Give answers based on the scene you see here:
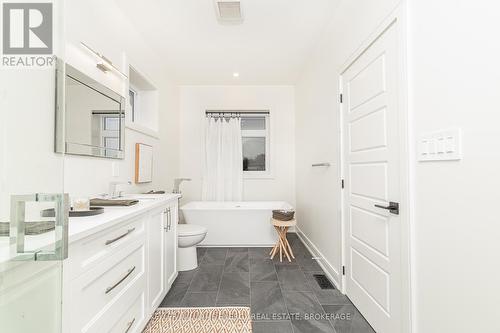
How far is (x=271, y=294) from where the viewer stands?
2.01m

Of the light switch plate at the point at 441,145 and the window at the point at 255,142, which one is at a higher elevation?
the window at the point at 255,142

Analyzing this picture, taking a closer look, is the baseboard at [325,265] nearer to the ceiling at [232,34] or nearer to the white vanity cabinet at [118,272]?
the white vanity cabinet at [118,272]

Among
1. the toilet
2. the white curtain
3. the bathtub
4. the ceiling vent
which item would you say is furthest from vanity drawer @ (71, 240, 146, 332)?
the white curtain

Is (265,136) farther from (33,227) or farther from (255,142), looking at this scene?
(33,227)

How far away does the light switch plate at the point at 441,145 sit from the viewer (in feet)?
→ 3.00

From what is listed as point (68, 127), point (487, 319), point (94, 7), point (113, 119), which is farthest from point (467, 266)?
point (94, 7)

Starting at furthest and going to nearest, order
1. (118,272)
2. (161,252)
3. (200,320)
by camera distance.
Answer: (161,252)
(200,320)
(118,272)

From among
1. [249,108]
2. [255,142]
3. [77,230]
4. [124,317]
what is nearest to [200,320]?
[124,317]

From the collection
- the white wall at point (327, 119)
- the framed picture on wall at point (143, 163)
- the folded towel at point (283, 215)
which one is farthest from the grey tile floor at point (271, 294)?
the framed picture on wall at point (143, 163)

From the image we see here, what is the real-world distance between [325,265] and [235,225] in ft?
4.46

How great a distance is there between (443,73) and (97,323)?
194 cm

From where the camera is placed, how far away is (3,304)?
0.55 m

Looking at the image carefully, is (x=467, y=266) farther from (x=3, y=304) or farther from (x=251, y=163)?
(x=251, y=163)

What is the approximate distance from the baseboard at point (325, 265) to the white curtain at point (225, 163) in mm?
1419
